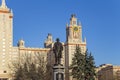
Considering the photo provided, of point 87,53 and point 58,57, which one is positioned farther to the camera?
point 87,53

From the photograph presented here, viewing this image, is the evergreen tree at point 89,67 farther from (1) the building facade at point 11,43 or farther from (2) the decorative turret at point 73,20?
(2) the decorative turret at point 73,20

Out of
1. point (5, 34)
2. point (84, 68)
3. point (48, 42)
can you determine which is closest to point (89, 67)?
point (84, 68)

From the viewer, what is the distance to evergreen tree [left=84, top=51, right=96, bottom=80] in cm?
6225

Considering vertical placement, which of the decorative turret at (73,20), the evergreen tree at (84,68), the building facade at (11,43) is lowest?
the evergreen tree at (84,68)

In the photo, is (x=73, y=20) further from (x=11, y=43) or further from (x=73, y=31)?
(x=11, y=43)

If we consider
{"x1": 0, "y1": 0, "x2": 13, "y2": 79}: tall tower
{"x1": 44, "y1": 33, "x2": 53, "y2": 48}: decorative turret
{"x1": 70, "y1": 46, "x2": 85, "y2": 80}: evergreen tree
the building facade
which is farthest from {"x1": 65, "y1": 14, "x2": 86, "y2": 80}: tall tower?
A: {"x1": 70, "y1": 46, "x2": 85, "y2": 80}: evergreen tree

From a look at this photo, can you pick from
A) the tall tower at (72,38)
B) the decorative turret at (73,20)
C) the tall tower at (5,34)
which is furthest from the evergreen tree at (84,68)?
the decorative turret at (73,20)

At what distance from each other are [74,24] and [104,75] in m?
20.7

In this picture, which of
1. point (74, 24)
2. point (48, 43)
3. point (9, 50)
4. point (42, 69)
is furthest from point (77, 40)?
point (42, 69)

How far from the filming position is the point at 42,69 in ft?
226

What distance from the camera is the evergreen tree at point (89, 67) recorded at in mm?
62250

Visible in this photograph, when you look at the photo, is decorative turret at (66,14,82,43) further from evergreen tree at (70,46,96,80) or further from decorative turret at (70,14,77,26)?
evergreen tree at (70,46,96,80)

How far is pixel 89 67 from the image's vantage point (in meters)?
62.6

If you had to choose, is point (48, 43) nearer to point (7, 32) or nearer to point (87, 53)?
point (7, 32)
